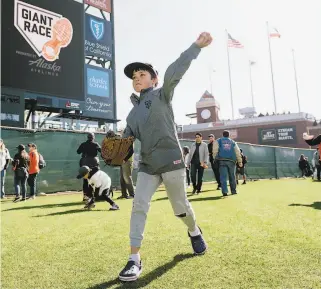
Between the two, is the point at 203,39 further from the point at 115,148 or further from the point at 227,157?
the point at 227,157

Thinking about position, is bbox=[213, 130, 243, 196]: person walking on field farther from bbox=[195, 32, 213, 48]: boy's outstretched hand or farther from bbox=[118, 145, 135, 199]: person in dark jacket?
bbox=[195, 32, 213, 48]: boy's outstretched hand

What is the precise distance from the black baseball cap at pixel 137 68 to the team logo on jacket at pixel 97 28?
27.8 meters

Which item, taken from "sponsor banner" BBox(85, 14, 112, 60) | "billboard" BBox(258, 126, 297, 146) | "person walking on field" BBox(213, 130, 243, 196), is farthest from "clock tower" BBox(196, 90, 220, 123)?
"person walking on field" BBox(213, 130, 243, 196)

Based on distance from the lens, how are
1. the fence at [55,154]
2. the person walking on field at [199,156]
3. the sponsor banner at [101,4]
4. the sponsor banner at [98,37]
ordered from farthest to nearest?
the sponsor banner at [101,4] → the sponsor banner at [98,37] → the fence at [55,154] → the person walking on field at [199,156]

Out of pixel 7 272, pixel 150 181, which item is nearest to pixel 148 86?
pixel 150 181

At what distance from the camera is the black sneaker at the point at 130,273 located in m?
2.55

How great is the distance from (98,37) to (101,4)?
13.2ft

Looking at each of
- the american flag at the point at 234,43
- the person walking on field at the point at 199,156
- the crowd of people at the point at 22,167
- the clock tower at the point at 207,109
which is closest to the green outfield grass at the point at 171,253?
the person walking on field at the point at 199,156

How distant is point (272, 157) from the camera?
22812 millimetres

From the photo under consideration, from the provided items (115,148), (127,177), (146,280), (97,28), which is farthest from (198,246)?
(97,28)

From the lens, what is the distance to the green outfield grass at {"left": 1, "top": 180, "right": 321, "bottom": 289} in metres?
2.54

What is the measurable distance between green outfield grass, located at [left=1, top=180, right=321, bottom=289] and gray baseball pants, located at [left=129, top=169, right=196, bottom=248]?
0.35 m

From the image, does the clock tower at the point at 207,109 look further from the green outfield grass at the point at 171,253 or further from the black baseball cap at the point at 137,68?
the black baseball cap at the point at 137,68

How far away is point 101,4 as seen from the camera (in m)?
31.0
